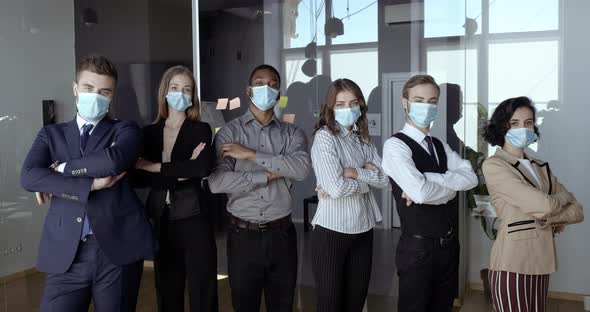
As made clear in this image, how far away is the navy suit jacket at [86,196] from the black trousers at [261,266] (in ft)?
2.08

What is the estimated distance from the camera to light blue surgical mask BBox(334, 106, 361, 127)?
111 inches

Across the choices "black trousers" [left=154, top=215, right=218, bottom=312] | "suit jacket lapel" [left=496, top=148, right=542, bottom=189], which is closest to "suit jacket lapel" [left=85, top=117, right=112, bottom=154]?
"black trousers" [left=154, top=215, right=218, bottom=312]

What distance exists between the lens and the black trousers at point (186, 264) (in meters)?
2.84

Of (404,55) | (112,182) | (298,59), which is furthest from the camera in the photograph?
(298,59)

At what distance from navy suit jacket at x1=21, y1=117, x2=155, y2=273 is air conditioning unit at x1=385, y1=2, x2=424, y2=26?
2.52 metres

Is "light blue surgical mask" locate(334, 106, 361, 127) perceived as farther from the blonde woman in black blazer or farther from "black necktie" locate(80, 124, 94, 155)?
"black necktie" locate(80, 124, 94, 155)

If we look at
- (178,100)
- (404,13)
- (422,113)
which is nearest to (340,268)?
(422,113)

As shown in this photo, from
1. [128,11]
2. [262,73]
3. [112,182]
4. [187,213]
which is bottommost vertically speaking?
Result: [187,213]

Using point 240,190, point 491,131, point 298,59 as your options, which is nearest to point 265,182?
point 240,190

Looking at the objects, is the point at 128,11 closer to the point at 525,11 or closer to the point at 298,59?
the point at 298,59

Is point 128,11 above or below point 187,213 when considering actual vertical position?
above

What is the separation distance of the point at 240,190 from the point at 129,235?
2.39ft

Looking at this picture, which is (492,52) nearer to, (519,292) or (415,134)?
(415,134)

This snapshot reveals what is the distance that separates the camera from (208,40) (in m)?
4.71
